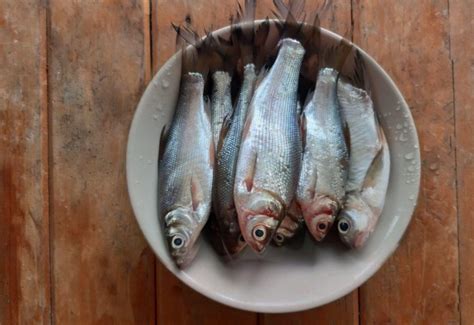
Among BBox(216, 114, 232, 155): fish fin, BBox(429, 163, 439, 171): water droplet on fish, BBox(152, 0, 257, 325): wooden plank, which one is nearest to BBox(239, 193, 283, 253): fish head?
BBox(216, 114, 232, 155): fish fin

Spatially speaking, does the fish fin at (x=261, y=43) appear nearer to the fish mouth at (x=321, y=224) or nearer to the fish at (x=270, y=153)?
the fish at (x=270, y=153)

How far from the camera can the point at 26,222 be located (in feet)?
3.43

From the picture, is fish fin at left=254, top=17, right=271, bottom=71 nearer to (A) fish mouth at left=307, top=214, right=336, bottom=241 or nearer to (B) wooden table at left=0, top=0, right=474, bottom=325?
(B) wooden table at left=0, top=0, right=474, bottom=325

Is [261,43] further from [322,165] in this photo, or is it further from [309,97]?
[322,165]

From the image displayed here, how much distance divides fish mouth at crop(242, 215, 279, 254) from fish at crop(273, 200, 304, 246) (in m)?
0.05

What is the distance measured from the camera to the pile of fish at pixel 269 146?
889 millimetres

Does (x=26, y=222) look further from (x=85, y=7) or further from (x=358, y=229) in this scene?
(x=358, y=229)

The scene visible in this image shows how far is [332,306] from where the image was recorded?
1.04m

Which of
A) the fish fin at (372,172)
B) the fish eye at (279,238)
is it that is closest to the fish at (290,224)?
the fish eye at (279,238)

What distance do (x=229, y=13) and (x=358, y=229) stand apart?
469 millimetres

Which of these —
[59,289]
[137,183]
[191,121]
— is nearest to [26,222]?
[59,289]

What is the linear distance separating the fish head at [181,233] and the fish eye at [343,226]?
0.76 feet

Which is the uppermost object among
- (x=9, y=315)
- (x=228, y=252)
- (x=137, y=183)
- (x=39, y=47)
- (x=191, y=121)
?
(x=39, y=47)

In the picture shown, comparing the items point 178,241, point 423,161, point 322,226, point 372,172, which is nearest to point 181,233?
point 178,241
